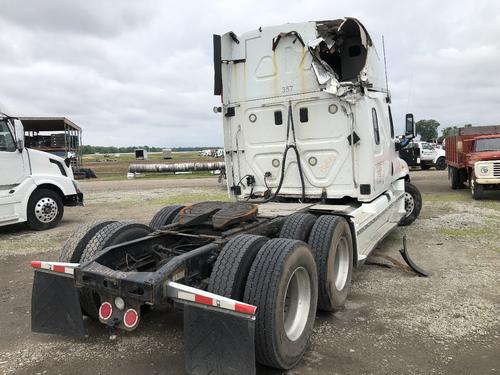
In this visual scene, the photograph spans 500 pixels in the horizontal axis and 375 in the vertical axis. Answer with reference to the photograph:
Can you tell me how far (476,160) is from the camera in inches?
497

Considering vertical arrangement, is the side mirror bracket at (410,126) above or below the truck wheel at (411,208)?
above

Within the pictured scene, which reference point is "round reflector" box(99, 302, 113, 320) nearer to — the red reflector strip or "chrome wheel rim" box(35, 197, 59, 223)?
the red reflector strip

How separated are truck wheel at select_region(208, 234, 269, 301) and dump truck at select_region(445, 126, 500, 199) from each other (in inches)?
436

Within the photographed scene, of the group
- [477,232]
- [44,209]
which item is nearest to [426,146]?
[477,232]

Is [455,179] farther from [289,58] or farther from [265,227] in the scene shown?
[265,227]

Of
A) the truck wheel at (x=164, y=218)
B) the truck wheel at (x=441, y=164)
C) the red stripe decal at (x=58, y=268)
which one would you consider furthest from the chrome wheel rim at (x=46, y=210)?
the truck wheel at (x=441, y=164)

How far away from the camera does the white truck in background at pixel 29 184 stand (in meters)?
8.75

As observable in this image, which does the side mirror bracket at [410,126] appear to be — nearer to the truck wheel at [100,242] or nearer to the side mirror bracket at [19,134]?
the truck wheel at [100,242]

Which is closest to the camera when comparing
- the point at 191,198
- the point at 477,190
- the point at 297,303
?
the point at 297,303

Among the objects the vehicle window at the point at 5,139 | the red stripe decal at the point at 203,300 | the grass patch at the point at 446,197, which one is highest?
the vehicle window at the point at 5,139

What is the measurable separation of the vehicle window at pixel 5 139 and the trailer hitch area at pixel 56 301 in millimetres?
6295

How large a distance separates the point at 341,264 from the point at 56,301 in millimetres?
2847

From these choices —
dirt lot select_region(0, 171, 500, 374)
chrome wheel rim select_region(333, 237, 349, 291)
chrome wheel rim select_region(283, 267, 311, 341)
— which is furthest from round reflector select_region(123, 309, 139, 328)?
chrome wheel rim select_region(333, 237, 349, 291)

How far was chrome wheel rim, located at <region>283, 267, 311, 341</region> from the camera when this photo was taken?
3.47 m
